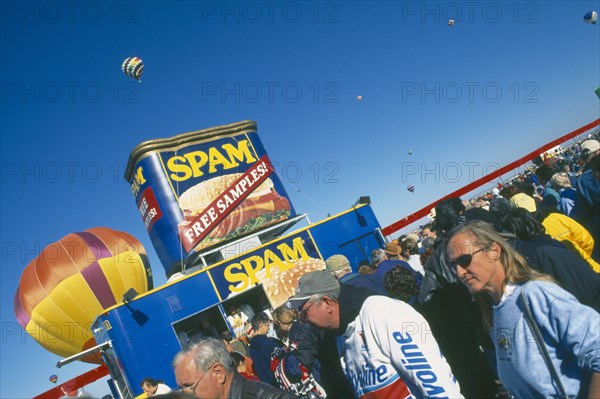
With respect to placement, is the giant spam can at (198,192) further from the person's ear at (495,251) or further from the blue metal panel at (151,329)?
the person's ear at (495,251)

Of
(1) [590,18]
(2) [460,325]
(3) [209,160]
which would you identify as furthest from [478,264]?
(1) [590,18]

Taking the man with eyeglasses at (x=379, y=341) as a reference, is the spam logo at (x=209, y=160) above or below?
above

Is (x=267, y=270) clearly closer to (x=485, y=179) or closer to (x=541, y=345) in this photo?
(x=541, y=345)

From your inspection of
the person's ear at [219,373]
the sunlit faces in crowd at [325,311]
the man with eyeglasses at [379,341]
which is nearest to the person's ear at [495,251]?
the man with eyeglasses at [379,341]

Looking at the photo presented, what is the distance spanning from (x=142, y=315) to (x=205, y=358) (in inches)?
372

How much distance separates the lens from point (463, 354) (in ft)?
12.9

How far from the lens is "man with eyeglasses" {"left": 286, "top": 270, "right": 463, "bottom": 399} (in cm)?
239

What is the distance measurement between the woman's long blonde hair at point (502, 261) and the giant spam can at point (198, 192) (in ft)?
39.6

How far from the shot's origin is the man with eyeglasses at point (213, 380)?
103 inches

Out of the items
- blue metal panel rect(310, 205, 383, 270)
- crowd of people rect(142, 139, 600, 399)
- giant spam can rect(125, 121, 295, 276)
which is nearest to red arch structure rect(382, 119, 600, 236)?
blue metal panel rect(310, 205, 383, 270)

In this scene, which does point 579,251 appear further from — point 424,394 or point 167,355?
point 167,355

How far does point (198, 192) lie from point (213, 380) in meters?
11.9

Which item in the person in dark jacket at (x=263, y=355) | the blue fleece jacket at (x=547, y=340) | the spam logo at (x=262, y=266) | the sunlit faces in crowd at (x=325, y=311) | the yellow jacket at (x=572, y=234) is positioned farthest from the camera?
the spam logo at (x=262, y=266)

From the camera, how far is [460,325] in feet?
12.6
